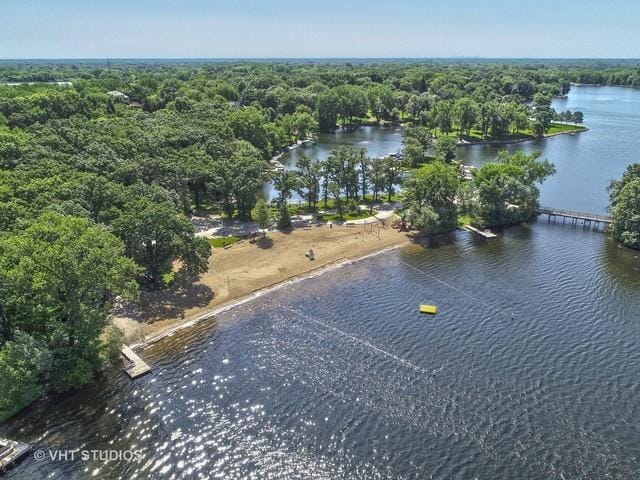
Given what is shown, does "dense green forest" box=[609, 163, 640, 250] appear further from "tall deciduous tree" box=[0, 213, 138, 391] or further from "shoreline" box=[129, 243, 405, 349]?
"tall deciduous tree" box=[0, 213, 138, 391]

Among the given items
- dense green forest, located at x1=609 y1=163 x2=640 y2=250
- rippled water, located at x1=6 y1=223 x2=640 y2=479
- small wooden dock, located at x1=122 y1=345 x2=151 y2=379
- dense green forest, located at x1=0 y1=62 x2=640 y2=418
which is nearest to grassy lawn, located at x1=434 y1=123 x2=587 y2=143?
dense green forest, located at x1=0 y1=62 x2=640 y2=418

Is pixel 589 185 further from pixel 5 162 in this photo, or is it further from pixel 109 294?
pixel 5 162

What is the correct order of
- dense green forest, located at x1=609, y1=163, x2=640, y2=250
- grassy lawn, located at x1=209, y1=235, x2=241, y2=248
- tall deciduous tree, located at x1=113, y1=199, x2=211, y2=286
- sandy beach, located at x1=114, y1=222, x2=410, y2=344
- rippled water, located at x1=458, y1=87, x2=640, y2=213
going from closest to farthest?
sandy beach, located at x1=114, y1=222, x2=410, y2=344 < tall deciduous tree, located at x1=113, y1=199, x2=211, y2=286 < grassy lawn, located at x1=209, y1=235, x2=241, y2=248 < dense green forest, located at x1=609, y1=163, x2=640, y2=250 < rippled water, located at x1=458, y1=87, x2=640, y2=213

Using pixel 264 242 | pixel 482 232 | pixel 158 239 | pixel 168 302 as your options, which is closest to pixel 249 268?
pixel 264 242

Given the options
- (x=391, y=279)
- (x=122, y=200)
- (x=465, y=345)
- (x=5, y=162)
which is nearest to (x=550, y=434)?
(x=465, y=345)

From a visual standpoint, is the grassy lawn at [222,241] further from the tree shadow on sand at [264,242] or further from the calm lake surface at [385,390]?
A: the calm lake surface at [385,390]

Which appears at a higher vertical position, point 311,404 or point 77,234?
point 77,234

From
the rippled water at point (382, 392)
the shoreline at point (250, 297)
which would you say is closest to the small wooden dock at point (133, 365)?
the rippled water at point (382, 392)
